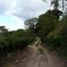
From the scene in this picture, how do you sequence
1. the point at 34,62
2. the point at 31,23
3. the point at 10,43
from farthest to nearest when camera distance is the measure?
the point at 31,23, the point at 10,43, the point at 34,62

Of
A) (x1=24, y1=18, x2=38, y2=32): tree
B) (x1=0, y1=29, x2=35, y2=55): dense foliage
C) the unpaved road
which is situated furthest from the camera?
(x1=24, y1=18, x2=38, y2=32): tree

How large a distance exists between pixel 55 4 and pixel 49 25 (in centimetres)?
3939

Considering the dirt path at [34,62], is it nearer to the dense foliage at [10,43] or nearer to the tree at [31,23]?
the dense foliage at [10,43]

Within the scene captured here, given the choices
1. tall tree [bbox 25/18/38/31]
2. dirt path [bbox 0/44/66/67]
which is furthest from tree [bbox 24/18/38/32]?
dirt path [bbox 0/44/66/67]

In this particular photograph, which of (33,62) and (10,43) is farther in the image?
(10,43)

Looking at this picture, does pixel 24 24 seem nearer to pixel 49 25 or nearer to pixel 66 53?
pixel 49 25

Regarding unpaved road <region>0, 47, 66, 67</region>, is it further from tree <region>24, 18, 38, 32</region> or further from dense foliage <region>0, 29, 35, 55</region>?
tree <region>24, 18, 38, 32</region>

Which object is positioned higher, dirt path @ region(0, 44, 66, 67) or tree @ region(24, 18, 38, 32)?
tree @ region(24, 18, 38, 32)

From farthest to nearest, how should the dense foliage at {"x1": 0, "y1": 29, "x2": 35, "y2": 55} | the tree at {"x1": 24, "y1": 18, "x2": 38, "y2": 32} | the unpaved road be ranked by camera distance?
the tree at {"x1": 24, "y1": 18, "x2": 38, "y2": 32} → the dense foliage at {"x1": 0, "y1": 29, "x2": 35, "y2": 55} → the unpaved road

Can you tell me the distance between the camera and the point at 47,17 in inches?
2579

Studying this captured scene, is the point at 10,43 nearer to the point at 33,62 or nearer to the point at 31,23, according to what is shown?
the point at 33,62

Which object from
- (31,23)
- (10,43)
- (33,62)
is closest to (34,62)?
(33,62)

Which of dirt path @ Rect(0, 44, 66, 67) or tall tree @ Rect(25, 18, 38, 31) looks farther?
tall tree @ Rect(25, 18, 38, 31)

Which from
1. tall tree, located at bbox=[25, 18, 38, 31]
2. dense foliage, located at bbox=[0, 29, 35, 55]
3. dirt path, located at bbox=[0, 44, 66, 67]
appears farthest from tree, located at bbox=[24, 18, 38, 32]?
dirt path, located at bbox=[0, 44, 66, 67]
